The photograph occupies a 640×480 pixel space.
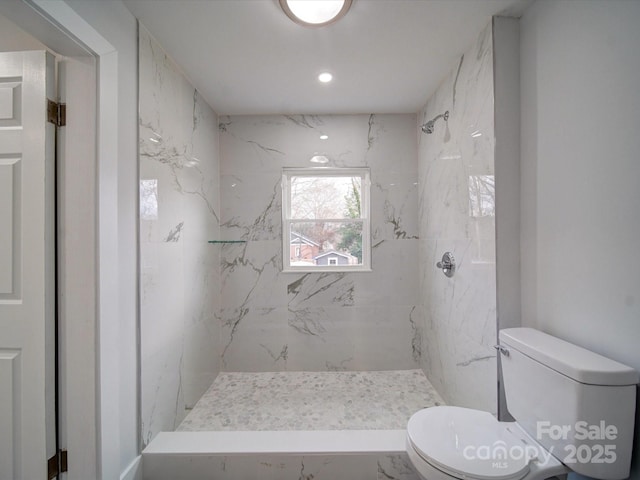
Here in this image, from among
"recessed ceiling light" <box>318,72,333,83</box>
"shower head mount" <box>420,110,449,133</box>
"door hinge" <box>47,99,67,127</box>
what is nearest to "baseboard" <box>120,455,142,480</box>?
"door hinge" <box>47,99,67,127</box>

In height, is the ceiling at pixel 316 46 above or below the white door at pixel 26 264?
above

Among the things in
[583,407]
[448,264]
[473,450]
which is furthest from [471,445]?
[448,264]

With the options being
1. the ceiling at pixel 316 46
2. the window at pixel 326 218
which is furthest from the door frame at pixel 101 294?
the window at pixel 326 218

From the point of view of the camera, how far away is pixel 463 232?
1691 millimetres

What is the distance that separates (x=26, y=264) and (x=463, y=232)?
2062 mm

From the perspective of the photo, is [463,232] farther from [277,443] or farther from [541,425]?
[277,443]

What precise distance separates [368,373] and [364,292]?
68 centimetres

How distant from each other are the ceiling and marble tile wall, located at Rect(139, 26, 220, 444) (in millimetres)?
181

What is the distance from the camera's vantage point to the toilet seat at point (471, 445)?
96 cm

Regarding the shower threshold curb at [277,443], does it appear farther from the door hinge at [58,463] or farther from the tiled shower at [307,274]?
the door hinge at [58,463]

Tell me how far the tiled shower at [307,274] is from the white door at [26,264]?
1.45ft

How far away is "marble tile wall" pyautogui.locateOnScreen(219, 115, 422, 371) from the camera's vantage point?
2.43 metres

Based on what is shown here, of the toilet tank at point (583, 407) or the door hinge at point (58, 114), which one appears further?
the door hinge at point (58, 114)

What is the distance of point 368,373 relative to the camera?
240 cm
